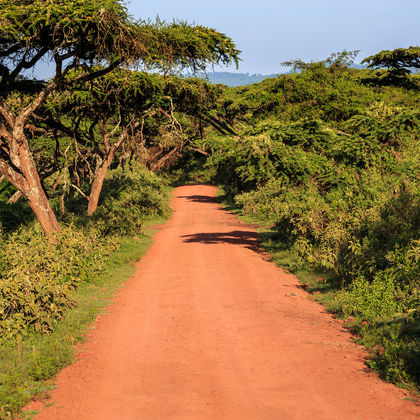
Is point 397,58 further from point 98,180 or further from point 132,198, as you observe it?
point 98,180

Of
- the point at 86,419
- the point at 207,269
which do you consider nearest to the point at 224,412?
the point at 86,419

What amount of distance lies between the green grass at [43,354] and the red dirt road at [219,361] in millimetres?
241

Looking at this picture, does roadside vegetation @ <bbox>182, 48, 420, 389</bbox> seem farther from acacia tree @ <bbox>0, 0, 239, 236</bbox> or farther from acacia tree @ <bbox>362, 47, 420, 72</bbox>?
acacia tree @ <bbox>362, 47, 420, 72</bbox>

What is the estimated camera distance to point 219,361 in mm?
7160

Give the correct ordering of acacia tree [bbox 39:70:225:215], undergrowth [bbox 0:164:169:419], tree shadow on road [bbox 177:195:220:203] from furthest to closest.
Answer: tree shadow on road [bbox 177:195:220:203], acacia tree [bbox 39:70:225:215], undergrowth [bbox 0:164:169:419]

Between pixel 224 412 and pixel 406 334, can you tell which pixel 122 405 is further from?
pixel 406 334

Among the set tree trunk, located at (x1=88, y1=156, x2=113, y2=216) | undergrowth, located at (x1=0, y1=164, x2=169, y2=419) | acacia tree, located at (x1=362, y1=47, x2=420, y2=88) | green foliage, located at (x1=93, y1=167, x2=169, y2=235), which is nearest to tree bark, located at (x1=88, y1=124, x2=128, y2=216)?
tree trunk, located at (x1=88, y1=156, x2=113, y2=216)

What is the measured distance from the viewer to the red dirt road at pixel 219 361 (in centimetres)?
569

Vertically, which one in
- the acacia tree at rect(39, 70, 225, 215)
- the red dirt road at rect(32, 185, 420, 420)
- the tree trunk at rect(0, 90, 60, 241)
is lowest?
the red dirt road at rect(32, 185, 420, 420)

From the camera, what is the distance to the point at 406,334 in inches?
295

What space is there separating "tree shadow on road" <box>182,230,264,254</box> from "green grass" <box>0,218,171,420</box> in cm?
748

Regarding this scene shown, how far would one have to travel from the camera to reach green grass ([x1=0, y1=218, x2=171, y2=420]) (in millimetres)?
5994

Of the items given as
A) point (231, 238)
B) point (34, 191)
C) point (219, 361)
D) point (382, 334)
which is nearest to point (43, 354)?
point (219, 361)

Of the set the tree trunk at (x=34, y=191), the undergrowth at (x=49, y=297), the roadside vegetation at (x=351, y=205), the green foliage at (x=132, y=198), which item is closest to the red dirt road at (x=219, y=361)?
the undergrowth at (x=49, y=297)
